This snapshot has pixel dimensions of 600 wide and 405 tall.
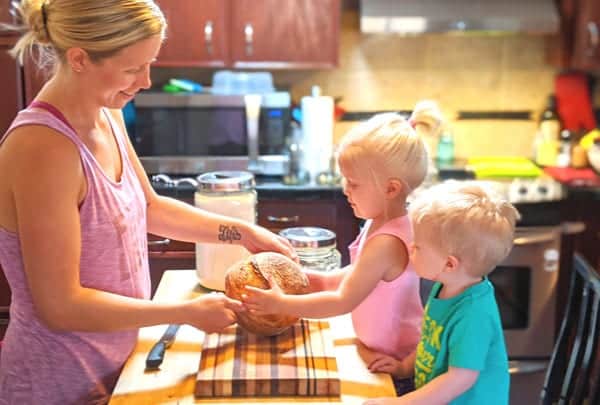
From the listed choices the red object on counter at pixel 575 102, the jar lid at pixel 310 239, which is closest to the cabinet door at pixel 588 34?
the red object on counter at pixel 575 102

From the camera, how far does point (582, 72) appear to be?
3.44 m

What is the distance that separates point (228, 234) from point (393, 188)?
1.31ft

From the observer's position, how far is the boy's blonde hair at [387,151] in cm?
140

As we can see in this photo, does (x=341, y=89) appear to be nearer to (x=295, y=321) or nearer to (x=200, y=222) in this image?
(x=200, y=222)

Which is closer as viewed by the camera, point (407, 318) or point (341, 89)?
point (407, 318)

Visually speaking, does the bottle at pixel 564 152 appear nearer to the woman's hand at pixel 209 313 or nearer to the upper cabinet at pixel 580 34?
the upper cabinet at pixel 580 34

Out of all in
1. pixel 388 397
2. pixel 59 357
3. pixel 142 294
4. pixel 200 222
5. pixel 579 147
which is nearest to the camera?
pixel 388 397

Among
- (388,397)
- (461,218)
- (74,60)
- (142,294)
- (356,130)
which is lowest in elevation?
(388,397)

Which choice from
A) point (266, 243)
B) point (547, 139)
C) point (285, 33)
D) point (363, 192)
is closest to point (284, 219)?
point (285, 33)

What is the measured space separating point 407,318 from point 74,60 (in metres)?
0.72

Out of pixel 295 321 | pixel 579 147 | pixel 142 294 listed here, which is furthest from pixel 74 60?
pixel 579 147

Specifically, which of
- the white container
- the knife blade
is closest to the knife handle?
the knife blade

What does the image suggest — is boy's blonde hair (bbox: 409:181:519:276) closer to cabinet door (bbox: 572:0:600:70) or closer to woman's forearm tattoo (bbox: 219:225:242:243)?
woman's forearm tattoo (bbox: 219:225:242:243)

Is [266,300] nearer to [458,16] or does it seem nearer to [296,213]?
[296,213]
